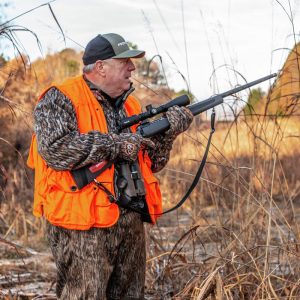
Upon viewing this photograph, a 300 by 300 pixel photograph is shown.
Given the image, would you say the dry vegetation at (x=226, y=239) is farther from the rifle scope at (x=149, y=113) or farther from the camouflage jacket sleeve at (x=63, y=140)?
the rifle scope at (x=149, y=113)

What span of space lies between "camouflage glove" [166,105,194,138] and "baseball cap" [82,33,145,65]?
1.13 feet

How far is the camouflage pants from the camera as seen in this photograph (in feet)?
12.9

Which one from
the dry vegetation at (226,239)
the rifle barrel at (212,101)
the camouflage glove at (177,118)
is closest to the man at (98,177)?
the camouflage glove at (177,118)

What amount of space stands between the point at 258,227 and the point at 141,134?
1.60 m

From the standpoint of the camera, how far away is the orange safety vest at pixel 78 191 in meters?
3.84

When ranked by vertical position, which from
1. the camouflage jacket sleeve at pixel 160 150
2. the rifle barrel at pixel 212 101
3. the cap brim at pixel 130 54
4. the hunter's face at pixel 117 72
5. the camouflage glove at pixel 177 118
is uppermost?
the cap brim at pixel 130 54

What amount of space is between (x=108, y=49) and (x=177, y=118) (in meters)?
0.51

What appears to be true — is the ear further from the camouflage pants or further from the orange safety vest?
the camouflage pants

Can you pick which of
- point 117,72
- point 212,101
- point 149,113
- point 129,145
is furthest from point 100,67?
point 212,101

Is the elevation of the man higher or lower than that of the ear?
lower

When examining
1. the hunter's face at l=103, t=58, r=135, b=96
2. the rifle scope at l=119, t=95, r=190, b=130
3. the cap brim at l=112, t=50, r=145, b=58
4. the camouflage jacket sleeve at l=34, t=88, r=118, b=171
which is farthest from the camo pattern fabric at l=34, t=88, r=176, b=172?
the cap brim at l=112, t=50, r=145, b=58

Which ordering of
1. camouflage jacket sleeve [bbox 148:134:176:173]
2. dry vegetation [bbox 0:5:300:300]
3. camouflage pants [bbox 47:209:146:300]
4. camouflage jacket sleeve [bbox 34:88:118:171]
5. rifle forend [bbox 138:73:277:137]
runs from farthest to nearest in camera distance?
dry vegetation [bbox 0:5:300:300]
camouflage jacket sleeve [bbox 148:134:176:173]
rifle forend [bbox 138:73:277:137]
camouflage pants [bbox 47:209:146:300]
camouflage jacket sleeve [bbox 34:88:118:171]

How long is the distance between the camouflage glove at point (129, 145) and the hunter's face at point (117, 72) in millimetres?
282

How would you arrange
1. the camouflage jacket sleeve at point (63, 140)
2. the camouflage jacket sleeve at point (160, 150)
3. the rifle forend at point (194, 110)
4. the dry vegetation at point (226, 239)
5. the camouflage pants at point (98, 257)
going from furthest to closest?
the dry vegetation at point (226, 239) < the camouflage jacket sleeve at point (160, 150) < the rifle forend at point (194, 110) < the camouflage pants at point (98, 257) < the camouflage jacket sleeve at point (63, 140)
